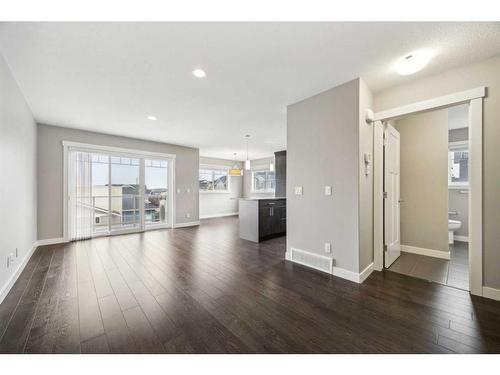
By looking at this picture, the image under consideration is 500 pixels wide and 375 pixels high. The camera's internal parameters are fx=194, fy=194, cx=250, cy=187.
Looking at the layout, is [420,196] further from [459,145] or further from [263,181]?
[263,181]

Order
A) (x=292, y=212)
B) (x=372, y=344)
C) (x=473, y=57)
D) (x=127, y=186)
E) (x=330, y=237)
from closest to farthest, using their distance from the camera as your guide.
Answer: (x=372, y=344), (x=473, y=57), (x=330, y=237), (x=292, y=212), (x=127, y=186)

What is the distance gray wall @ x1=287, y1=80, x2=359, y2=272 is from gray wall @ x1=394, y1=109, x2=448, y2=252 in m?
1.75

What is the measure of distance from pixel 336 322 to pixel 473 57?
2.84m

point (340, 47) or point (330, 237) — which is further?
point (330, 237)

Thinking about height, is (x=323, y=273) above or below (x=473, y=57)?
below

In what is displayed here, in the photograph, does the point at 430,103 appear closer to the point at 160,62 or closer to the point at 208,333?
the point at 160,62

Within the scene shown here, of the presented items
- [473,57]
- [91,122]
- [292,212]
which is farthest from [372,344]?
[91,122]

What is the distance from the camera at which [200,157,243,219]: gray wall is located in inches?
310

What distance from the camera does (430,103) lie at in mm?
2182

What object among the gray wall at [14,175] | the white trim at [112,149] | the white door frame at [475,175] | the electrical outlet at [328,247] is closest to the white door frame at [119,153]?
the white trim at [112,149]

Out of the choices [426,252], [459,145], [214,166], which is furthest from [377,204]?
[214,166]

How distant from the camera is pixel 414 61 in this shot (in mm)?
1844

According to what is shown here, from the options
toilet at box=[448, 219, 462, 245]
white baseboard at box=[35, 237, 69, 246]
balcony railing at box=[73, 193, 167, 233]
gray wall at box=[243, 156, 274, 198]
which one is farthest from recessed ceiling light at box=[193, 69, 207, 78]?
gray wall at box=[243, 156, 274, 198]

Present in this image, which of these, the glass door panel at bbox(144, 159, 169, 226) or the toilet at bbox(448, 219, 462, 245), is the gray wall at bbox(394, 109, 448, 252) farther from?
the glass door panel at bbox(144, 159, 169, 226)
